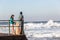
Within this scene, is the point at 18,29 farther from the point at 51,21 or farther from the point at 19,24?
the point at 51,21

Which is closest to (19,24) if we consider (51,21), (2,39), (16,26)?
(16,26)

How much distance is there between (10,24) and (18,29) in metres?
0.82

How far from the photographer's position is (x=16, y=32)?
20.1 m

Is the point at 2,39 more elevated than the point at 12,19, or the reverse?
the point at 12,19

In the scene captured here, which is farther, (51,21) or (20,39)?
(51,21)

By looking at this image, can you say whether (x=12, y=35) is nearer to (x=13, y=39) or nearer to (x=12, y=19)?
(x=13, y=39)

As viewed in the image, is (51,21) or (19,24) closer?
(19,24)

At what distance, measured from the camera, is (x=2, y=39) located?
63.2 feet

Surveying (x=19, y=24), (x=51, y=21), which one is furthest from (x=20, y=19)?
(x=51, y=21)

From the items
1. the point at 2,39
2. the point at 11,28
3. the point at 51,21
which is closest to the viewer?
the point at 2,39

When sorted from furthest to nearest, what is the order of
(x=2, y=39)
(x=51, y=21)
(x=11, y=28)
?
(x=51, y=21), (x=11, y=28), (x=2, y=39)

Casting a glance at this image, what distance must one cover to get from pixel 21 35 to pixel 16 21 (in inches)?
51.9

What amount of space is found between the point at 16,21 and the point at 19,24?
380 millimetres

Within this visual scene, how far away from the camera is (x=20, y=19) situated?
19750mm
